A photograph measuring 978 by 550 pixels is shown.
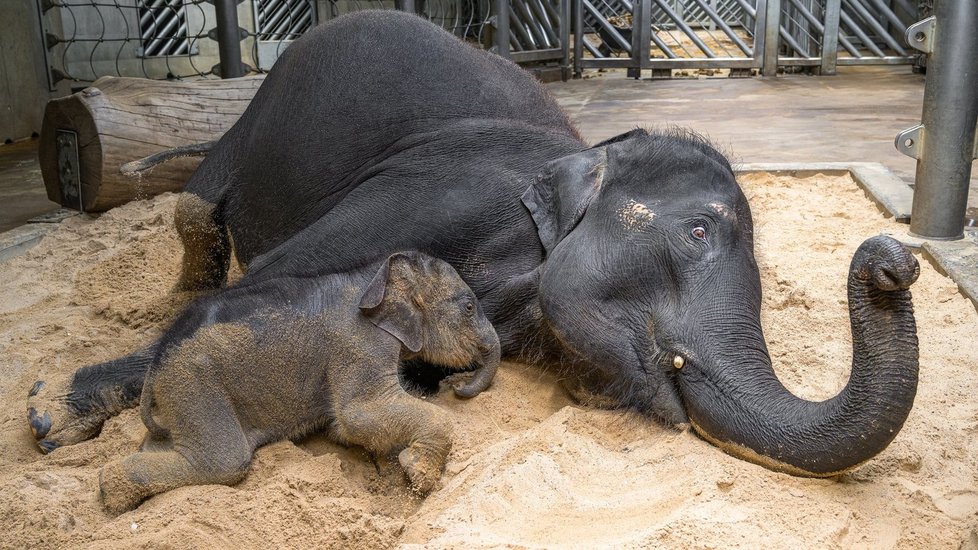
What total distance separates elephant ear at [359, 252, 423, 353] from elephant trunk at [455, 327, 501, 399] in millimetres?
236

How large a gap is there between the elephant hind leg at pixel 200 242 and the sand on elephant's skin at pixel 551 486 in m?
0.70

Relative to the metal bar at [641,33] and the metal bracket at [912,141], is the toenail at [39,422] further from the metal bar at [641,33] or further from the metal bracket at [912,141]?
the metal bar at [641,33]

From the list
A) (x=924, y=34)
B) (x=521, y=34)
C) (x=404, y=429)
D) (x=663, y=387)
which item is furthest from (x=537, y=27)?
(x=404, y=429)

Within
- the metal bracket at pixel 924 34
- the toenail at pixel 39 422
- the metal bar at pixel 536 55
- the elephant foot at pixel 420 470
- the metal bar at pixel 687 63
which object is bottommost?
the metal bar at pixel 687 63

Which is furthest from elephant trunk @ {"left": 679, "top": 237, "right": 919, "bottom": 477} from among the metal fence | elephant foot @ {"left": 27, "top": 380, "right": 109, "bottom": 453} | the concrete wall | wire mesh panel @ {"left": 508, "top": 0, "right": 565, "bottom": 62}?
wire mesh panel @ {"left": 508, "top": 0, "right": 565, "bottom": 62}

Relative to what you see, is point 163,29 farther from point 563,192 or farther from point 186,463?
point 186,463

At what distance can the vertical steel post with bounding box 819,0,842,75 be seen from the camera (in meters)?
13.4

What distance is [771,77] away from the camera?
13805mm

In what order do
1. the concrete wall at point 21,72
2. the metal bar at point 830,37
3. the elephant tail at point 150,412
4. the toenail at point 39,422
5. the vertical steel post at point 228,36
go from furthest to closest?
1. the metal bar at point 830,37
2. the concrete wall at point 21,72
3. the vertical steel post at point 228,36
4. the toenail at point 39,422
5. the elephant tail at point 150,412

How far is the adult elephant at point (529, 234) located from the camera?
243 cm

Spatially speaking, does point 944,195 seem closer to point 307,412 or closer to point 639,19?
point 307,412

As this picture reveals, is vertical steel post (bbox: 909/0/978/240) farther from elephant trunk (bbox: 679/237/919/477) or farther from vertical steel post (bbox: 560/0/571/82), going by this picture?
vertical steel post (bbox: 560/0/571/82)

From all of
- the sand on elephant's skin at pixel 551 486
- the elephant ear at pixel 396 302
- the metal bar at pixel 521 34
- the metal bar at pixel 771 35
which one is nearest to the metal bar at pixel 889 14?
the metal bar at pixel 771 35

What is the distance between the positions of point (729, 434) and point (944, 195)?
2.88m
